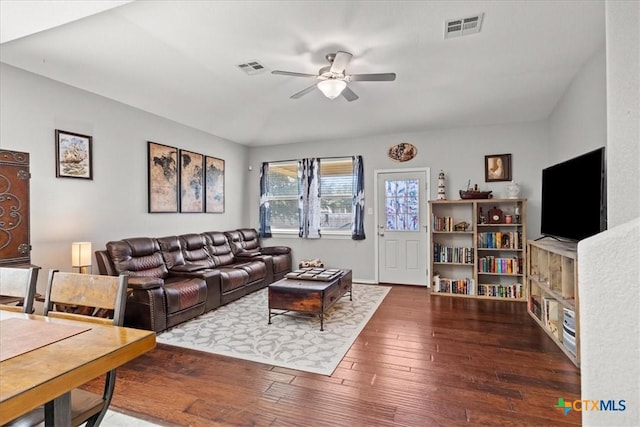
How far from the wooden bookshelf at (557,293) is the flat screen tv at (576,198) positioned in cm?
19

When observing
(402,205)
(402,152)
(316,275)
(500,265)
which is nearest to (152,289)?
(316,275)

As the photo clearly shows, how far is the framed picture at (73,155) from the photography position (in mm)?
3654

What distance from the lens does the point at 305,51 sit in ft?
11.3

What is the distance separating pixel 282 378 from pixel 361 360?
70 centimetres

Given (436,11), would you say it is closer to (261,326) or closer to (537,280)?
(537,280)

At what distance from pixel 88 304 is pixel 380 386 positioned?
1.93 meters

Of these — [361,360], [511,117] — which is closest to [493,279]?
[511,117]

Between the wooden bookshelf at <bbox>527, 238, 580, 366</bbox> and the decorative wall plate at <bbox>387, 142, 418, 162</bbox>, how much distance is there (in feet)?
7.75

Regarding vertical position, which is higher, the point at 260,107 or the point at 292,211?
the point at 260,107

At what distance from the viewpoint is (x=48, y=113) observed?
11.7 feet

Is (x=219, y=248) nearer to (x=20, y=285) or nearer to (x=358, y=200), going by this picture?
(x=358, y=200)

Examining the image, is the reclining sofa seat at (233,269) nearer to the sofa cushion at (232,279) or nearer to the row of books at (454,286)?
the sofa cushion at (232,279)

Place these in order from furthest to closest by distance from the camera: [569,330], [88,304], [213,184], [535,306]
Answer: [213,184] → [535,306] → [569,330] → [88,304]

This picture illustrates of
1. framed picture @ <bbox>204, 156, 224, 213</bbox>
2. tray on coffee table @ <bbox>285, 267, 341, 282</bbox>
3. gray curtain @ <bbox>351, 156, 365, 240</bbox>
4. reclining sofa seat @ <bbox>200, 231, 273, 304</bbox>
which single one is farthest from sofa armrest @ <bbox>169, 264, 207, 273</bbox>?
gray curtain @ <bbox>351, 156, 365, 240</bbox>
